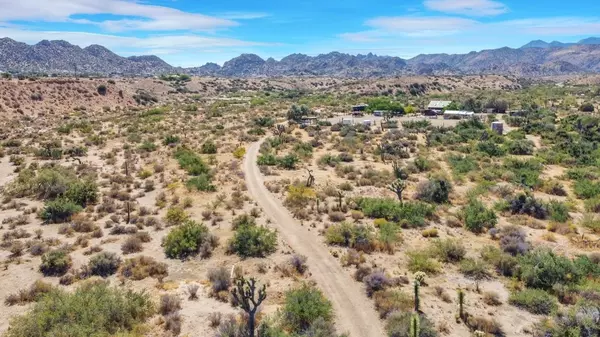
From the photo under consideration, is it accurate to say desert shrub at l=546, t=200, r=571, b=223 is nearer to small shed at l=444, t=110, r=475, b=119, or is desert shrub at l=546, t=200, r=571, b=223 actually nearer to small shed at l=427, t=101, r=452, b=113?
small shed at l=444, t=110, r=475, b=119

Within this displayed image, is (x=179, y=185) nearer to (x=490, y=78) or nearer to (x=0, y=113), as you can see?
(x=0, y=113)

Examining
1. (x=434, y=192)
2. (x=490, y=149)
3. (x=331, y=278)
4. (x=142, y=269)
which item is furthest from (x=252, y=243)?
(x=490, y=149)

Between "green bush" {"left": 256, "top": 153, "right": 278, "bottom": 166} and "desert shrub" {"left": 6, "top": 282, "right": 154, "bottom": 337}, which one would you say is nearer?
"desert shrub" {"left": 6, "top": 282, "right": 154, "bottom": 337}

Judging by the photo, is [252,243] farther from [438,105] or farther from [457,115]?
[438,105]

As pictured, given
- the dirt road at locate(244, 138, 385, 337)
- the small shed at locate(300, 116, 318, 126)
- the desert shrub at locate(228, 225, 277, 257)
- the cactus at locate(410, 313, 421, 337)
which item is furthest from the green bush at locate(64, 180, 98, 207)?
the small shed at locate(300, 116, 318, 126)

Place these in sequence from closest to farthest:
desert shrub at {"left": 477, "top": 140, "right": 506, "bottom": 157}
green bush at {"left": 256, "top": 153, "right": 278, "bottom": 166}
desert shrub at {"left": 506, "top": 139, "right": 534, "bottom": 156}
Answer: green bush at {"left": 256, "top": 153, "right": 278, "bottom": 166}, desert shrub at {"left": 477, "top": 140, "right": 506, "bottom": 157}, desert shrub at {"left": 506, "top": 139, "right": 534, "bottom": 156}

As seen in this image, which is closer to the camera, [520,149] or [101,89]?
[520,149]
